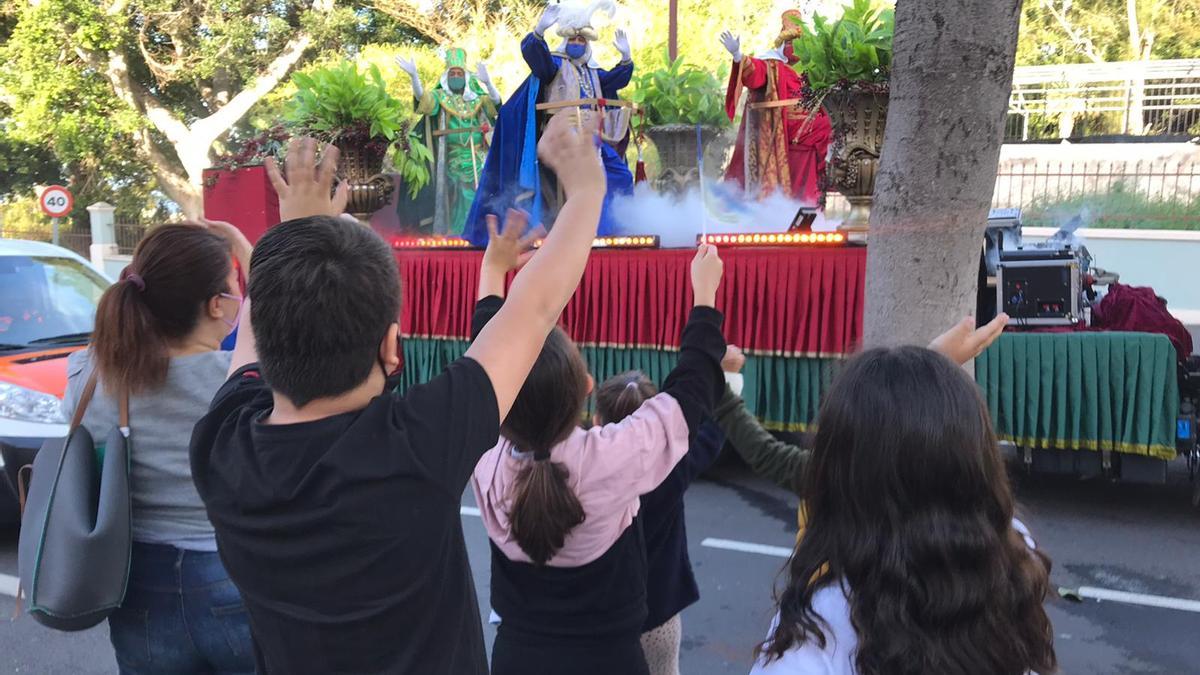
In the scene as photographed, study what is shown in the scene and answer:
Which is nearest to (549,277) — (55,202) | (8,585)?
(8,585)

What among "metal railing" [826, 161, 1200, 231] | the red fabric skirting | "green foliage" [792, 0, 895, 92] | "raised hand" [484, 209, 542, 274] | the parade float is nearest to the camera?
"raised hand" [484, 209, 542, 274]

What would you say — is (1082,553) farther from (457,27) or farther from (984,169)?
(457,27)

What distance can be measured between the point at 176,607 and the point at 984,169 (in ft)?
6.86

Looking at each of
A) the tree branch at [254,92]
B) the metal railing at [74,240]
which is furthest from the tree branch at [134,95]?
the metal railing at [74,240]

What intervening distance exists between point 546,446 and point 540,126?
20.2ft

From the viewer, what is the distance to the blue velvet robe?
7.57m

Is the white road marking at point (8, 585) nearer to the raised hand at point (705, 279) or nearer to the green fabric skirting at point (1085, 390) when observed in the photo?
the raised hand at point (705, 279)

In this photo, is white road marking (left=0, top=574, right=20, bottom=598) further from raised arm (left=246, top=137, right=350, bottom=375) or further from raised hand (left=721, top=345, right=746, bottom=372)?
raised hand (left=721, top=345, right=746, bottom=372)

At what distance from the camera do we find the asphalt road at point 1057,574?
3711mm

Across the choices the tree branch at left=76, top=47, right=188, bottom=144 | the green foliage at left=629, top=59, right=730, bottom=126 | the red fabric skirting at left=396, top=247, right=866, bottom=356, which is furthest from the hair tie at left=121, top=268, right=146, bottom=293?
the tree branch at left=76, top=47, right=188, bottom=144

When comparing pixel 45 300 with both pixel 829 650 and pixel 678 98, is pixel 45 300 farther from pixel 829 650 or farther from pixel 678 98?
pixel 829 650

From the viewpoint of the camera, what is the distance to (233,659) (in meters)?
1.85

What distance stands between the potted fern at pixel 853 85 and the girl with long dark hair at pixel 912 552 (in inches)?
186

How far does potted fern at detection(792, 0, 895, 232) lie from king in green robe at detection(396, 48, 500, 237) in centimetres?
400
